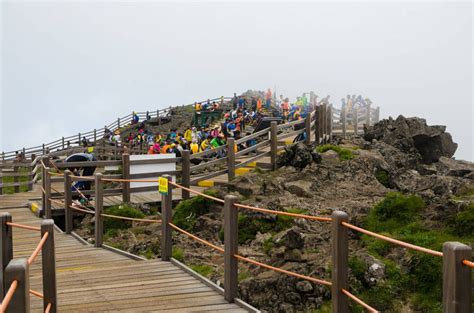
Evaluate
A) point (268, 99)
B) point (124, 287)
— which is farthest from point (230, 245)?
point (268, 99)

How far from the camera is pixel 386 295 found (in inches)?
337

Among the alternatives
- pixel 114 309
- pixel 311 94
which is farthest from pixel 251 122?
pixel 114 309

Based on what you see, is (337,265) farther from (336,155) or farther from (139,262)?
(336,155)

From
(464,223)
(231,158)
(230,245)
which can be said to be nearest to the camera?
(230,245)

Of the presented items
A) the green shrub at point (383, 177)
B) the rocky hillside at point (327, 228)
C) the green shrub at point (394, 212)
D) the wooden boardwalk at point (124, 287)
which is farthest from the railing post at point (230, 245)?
the green shrub at point (383, 177)

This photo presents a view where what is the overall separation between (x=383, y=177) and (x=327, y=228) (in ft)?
20.0

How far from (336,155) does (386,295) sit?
30.7 ft

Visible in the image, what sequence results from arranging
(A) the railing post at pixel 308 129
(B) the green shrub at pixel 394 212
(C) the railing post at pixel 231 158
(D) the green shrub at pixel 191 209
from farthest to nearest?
(A) the railing post at pixel 308 129 → (C) the railing post at pixel 231 158 → (D) the green shrub at pixel 191 209 → (B) the green shrub at pixel 394 212

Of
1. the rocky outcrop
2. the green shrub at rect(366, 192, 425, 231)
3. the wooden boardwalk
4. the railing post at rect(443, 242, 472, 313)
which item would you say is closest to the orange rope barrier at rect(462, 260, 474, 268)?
→ the railing post at rect(443, 242, 472, 313)

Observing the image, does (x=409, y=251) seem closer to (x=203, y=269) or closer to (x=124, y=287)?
(x=203, y=269)

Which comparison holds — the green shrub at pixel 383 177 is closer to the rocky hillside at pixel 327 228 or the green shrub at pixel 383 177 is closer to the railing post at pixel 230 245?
the rocky hillside at pixel 327 228

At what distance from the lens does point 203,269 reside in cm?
1016

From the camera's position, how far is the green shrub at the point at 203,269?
993cm

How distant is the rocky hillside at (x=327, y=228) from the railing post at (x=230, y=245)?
7.47 ft
